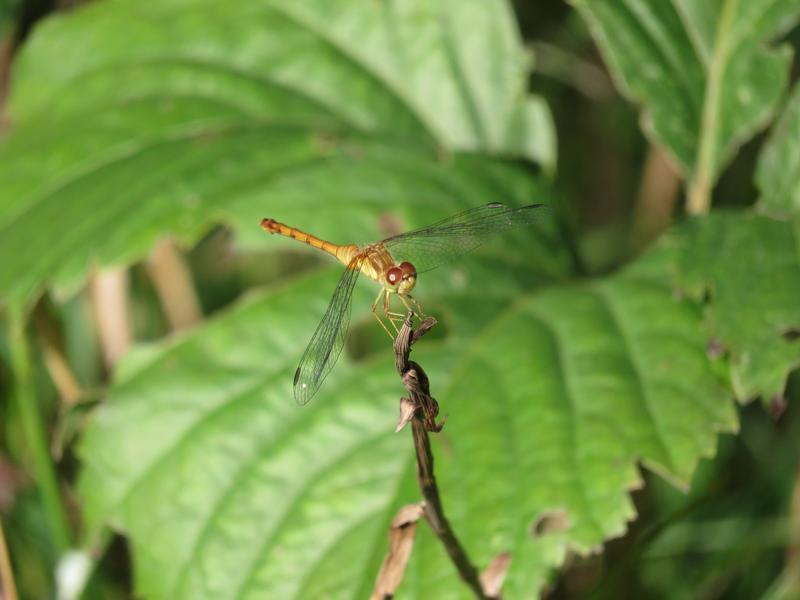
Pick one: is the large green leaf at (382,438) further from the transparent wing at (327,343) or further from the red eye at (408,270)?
the red eye at (408,270)

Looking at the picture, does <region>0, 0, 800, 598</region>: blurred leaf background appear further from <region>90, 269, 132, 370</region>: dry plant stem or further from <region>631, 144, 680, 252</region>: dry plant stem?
<region>631, 144, 680, 252</region>: dry plant stem

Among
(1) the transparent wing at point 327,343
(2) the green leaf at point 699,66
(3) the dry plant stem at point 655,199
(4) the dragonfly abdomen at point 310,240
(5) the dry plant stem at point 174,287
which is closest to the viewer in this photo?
(1) the transparent wing at point 327,343

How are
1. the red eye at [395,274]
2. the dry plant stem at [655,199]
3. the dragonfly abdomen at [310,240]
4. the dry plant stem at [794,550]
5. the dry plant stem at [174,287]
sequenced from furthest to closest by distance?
the dry plant stem at [655,199], the dry plant stem at [174,287], the dry plant stem at [794,550], the dragonfly abdomen at [310,240], the red eye at [395,274]

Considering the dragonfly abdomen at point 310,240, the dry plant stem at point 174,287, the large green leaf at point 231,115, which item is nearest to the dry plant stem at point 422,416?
the dragonfly abdomen at point 310,240

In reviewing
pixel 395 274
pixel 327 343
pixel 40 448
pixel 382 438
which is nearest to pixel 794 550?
pixel 382 438

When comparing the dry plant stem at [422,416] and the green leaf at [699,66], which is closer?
the dry plant stem at [422,416]
